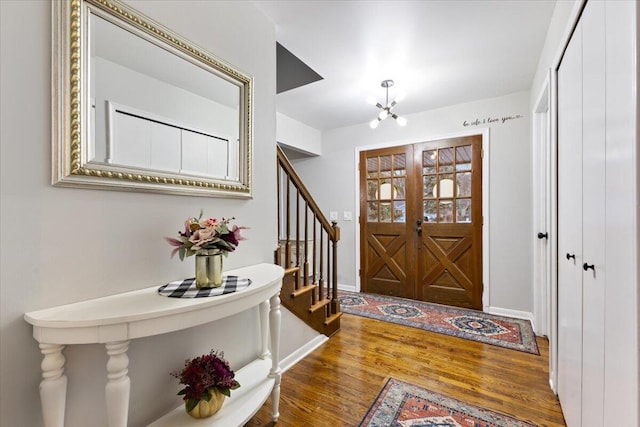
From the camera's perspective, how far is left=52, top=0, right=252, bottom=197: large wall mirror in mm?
1002

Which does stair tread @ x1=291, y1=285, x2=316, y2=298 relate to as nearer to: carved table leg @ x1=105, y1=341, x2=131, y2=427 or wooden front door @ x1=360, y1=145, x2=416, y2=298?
carved table leg @ x1=105, y1=341, x2=131, y2=427

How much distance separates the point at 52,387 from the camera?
0.88m

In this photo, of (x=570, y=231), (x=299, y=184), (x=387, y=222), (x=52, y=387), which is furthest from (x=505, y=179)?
(x=52, y=387)

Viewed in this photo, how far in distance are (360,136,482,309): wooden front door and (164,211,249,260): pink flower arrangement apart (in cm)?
291

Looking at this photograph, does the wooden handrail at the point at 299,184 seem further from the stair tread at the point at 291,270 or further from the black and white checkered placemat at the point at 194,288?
the black and white checkered placemat at the point at 194,288

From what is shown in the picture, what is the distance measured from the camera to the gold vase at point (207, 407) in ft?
3.96

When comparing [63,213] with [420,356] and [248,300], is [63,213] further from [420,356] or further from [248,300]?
[420,356]

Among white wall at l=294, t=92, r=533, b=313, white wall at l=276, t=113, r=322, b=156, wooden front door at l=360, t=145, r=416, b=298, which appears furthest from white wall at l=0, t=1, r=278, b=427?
white wall at l=294, t=92, r=533, b=313

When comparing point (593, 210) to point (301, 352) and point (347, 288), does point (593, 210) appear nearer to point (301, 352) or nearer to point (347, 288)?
point (301, 352)

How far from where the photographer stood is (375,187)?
13.1ft

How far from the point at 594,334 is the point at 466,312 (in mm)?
2287

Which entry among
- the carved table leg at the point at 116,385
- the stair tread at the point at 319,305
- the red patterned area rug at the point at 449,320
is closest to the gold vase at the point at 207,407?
the carved table leg at the point at 116,385

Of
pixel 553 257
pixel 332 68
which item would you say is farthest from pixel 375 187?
pixel 553 257

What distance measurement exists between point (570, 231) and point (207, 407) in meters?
1.99
